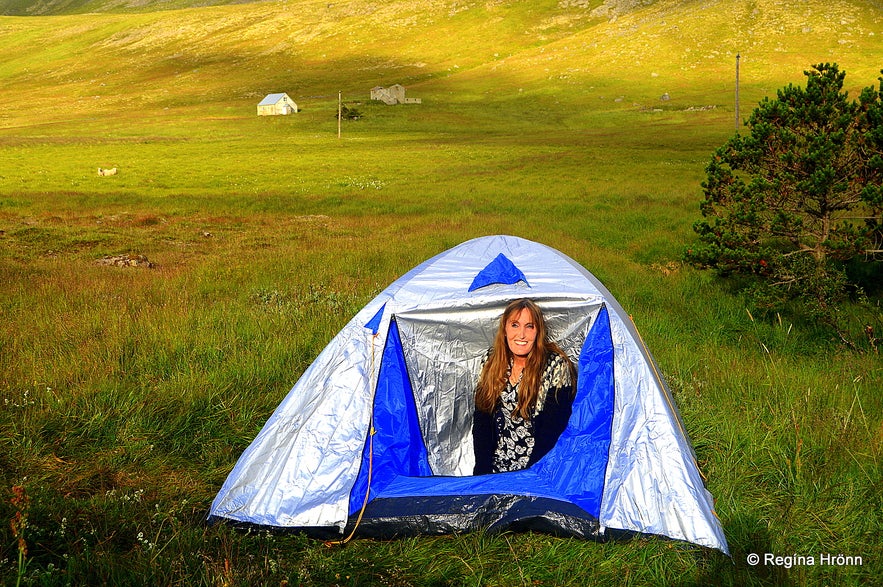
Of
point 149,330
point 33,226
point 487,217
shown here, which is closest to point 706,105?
point 487,217

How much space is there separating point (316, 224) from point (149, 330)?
434 inches

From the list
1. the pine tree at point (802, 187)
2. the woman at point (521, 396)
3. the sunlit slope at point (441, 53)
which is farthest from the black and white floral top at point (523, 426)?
the sunlit slope at point (441, 53)

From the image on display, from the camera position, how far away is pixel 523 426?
5238 millimetres

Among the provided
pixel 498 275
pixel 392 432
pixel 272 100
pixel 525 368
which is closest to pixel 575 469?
pixel 525 368

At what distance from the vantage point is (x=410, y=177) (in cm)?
2983

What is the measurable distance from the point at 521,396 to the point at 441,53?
124 m

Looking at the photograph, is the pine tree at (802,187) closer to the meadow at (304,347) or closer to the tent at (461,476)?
the meadow at (304,347)

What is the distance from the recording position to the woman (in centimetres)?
514

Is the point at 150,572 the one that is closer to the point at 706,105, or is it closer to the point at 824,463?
the point at 824,463

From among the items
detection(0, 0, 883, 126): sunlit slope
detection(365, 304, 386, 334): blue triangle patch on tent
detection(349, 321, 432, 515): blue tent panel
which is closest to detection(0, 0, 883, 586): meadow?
detection(349, 321, 432, 515): blue tent panel

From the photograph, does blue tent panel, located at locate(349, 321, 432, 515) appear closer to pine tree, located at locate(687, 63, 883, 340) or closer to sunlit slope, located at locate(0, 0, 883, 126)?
pine tree, located at locate(687, 63, 883, 340)

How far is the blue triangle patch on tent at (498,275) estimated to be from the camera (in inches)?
207
